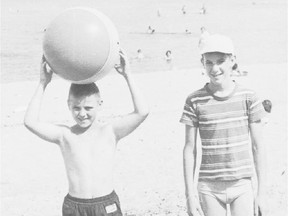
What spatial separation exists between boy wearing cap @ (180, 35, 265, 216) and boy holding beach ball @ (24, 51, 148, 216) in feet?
1.68

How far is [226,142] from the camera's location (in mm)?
4516

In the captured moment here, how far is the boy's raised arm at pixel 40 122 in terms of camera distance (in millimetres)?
4539

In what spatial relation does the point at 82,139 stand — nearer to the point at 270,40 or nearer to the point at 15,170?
the point at 15,170

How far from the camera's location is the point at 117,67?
471cm

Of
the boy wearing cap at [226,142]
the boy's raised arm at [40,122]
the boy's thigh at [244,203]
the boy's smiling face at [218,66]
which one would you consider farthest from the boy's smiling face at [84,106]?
the boy's thigh at [244,203]

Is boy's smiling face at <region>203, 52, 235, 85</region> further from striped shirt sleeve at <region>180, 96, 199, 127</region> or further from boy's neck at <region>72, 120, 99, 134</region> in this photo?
boy's neck at <region>72, 120, 99, 134</region>

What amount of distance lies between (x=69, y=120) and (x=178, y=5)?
1889 inches

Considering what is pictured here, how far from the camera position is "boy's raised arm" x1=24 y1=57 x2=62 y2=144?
4.54 m

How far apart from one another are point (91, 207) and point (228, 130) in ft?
3.68

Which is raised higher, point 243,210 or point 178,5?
point 178,5

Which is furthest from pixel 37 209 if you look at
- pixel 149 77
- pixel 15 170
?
pixel 149 77

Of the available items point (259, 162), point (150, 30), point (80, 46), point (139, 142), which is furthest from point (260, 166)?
point (150, 30)

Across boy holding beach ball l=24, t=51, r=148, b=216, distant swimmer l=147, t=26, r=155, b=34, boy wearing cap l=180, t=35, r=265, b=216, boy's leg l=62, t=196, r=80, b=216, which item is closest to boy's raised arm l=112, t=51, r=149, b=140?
boy holding beach ball l=24, t=51, r=148, b=216

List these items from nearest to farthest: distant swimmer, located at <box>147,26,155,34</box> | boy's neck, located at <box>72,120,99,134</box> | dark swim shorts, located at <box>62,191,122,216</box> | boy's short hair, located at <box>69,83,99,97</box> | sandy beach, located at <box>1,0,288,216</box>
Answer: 1. dark swim shorts, located at <box>62,191,122,216</box>
2. boy's short hair, located at <box>69,83,99,97</box>
3. boy's neck, located at <box>72,120,99,134</box>
4. sandy beach, located at <box>1,0,288,216</box>
5. distant swimmer, located at <box>147,26,155,34</box>
